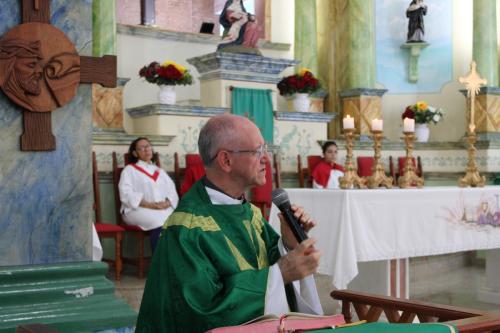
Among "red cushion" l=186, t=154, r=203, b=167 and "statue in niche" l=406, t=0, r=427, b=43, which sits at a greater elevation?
"statue in niche" l=406, t=0, r=427, b=43

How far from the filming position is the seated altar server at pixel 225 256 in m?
2.13

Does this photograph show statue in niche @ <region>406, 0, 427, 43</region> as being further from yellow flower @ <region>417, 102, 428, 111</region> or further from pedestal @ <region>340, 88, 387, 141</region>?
yellow flower @ <region>417, 102, 428, 111</region>

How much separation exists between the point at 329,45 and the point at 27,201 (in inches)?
381

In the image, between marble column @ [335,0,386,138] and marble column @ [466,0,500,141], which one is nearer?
marble column @ [466,0,500,141]

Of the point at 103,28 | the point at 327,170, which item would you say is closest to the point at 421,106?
the point at 327,170

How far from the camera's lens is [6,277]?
2637 mm

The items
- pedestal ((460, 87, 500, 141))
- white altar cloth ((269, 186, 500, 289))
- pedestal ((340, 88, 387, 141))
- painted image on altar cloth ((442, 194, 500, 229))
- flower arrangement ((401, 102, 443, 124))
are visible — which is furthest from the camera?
pedestal ((340, 88, 387, 141))

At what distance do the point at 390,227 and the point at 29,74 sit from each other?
3.12 m

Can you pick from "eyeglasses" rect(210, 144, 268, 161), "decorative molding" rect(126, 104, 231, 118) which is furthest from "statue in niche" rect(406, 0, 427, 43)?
"eyeglasses" rect(210, 144, 268, 161)

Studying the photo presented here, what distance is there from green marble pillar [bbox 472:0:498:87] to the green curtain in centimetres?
360

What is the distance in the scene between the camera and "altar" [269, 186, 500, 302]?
196 inches

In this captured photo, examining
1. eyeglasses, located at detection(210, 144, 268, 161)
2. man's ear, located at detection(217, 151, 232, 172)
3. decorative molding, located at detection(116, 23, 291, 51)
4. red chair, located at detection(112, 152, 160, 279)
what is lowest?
red chair, located at detection(112, 152, 160, 279)

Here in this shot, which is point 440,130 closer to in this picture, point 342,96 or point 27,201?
point 342,96

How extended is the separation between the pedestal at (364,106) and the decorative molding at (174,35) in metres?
1.43
